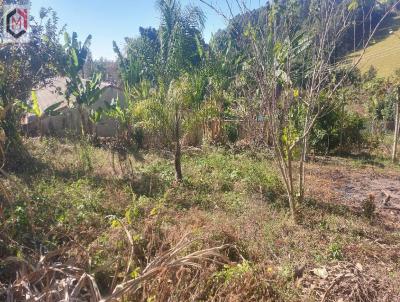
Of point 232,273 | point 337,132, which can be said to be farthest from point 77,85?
point 232,273

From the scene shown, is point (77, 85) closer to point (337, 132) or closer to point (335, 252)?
point (337, 132)

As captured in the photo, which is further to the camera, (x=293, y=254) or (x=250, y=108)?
(x=250, y=108)

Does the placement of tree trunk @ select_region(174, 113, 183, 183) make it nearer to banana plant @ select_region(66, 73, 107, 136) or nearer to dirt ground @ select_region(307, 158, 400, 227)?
dirt ground @ select_region(307, 158, 400, 227)

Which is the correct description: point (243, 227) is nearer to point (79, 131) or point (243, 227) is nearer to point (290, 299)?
point (290, 299)

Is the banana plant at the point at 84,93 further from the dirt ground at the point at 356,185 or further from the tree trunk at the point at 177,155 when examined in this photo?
the dirt ground at the point at 356,185

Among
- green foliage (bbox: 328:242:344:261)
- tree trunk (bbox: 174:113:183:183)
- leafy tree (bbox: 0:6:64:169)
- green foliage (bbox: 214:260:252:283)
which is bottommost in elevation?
green foliage (bbox: 328:242:344:261)

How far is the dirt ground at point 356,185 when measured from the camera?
5512mm

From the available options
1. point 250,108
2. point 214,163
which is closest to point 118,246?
point 214,163

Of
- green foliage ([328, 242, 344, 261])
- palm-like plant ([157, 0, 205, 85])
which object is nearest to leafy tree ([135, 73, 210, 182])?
palm-like plant ([157, 0, 205, 85])

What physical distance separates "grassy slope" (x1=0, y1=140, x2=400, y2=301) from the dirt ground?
589 millimetres

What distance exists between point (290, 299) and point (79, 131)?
36.5 feet

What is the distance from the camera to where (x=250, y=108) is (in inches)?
328

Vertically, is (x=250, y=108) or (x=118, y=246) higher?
(x=250, y=108)

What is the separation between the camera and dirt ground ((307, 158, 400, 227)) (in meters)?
5.51
